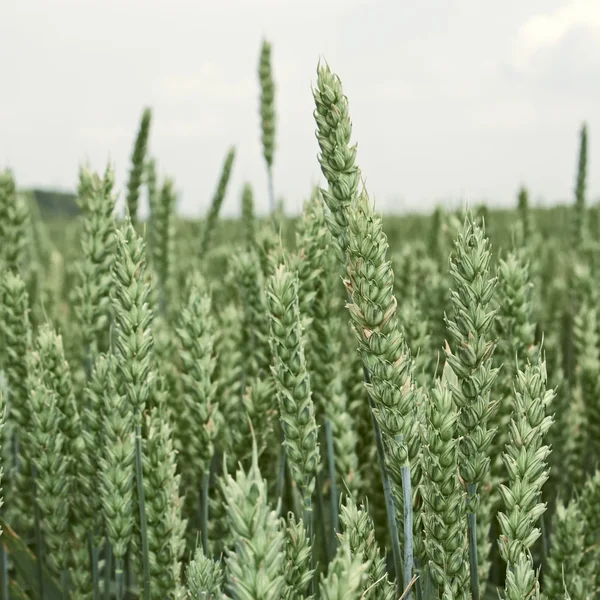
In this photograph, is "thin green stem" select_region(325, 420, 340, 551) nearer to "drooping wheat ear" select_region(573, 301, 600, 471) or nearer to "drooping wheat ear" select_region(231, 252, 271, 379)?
"drooping wheat ear" select_region(231, 252, 271, 379)

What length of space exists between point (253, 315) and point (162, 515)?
29.3 inches

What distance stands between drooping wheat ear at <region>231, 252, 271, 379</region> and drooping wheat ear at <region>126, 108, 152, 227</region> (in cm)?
71

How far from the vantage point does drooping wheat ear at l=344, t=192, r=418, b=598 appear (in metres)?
1.15

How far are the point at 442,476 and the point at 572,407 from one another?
1.54 m

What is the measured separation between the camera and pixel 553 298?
3672mm

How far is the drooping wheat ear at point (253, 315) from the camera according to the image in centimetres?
205

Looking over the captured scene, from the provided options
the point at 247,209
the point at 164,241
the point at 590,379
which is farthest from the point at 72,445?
the point at 247,209

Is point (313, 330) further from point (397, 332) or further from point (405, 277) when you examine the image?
point (405, 277)

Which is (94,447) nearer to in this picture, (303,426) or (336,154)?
(303,426)

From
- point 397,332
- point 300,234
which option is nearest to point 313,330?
point 300,234

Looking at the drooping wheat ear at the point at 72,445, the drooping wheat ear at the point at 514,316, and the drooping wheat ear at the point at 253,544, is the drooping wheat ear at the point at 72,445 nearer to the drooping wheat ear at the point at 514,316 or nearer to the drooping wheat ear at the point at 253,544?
the drooping wheat ear at the point at 253,544

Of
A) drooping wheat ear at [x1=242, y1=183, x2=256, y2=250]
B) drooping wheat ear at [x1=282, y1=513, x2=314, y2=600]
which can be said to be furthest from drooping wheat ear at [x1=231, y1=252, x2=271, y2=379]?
drooping wheat ear at [x1=242, y1=183, x2=256, y2=250]

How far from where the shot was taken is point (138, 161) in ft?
Answer: 9.16

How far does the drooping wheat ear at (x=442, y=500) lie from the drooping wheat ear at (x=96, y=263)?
103 centimetres
